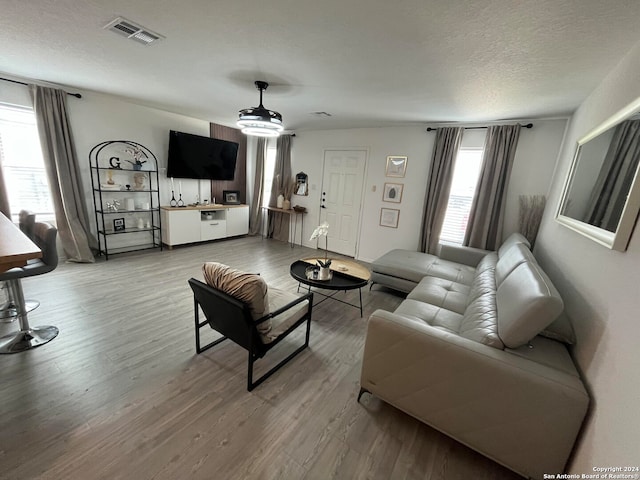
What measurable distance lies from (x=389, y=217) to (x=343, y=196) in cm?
100

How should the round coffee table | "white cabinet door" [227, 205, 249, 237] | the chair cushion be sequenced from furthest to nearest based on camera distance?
"white cabinet door" [227, 205, 249, 237] → the round coffee table → the chair cushion

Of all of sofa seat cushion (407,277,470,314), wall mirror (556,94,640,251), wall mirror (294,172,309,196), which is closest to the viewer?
wall mirror (556,94,640,251)

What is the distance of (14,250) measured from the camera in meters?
1.48

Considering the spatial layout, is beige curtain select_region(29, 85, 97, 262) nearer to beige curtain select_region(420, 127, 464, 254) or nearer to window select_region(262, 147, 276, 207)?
window select_region(262, 147, 276, 207)

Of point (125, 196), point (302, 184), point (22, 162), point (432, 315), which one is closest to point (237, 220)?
point (302, 184)

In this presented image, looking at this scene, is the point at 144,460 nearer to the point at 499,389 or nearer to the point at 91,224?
the point at 499,389

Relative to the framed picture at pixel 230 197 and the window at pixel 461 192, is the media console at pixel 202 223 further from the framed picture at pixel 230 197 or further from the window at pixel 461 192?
the window at pixel 461 192

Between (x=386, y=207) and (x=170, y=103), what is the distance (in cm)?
377

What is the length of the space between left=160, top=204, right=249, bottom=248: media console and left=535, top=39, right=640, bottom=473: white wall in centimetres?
516

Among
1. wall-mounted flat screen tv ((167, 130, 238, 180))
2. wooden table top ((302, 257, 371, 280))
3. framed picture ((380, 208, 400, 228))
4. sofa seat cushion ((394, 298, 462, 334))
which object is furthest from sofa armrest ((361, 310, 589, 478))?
wall-mounted flat screen tv ((167, 130, 238, 180))

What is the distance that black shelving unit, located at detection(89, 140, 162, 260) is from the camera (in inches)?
157

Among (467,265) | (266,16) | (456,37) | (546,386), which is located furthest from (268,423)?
(467,265)

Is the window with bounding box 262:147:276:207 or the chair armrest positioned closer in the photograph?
the chair armrest

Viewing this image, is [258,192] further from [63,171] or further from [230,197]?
[63,171]
